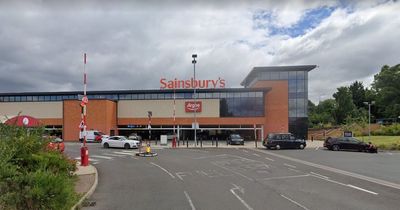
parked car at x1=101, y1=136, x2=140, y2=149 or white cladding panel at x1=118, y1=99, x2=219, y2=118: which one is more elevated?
white cladding panel at x1=118, y1=99, x2=219, y2=118

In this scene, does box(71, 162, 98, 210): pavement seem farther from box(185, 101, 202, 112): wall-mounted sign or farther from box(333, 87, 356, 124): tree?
box(333, 87, 356, 124): tree

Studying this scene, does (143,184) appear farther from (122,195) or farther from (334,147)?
(334,147)

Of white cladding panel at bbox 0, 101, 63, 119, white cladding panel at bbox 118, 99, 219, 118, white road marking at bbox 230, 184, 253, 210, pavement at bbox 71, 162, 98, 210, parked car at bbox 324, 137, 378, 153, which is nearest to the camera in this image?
white road marking at bbox 230, 184, 253, 210

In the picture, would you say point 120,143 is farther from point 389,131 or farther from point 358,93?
point 358,93

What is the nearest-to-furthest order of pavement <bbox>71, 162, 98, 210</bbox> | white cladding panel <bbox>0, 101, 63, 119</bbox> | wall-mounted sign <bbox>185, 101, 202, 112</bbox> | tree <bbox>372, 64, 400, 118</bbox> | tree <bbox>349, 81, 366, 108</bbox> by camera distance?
pavement <bbox>71, 162, 98, 210</bbox>, wall-mounted sign <bbox>185, 101, 202, 112</bbox>, white cladding panel <bbox>0, 101, 63, 119</bbox>, tree <bbox>372, 64, 400, 118</bbox>, tree <bbox>349, 81, 366, 108</bbox>

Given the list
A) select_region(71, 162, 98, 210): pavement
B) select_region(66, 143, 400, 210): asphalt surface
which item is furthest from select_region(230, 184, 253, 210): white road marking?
select_region(71, 162, 98, 210): pavement

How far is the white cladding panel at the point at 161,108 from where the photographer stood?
181 ft

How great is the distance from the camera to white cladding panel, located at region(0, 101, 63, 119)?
5578 centimetres

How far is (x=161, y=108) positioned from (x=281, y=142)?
23.5 m

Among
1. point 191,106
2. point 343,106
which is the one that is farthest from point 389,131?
point 343,106

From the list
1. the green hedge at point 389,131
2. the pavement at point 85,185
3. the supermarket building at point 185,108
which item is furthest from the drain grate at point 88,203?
the green hedge at point 389,131

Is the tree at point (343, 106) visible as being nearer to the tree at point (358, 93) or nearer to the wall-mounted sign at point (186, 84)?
the tree at point (358, 93)

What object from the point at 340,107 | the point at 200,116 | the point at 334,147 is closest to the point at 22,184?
the point at 334,147

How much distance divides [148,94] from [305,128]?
25.9m
